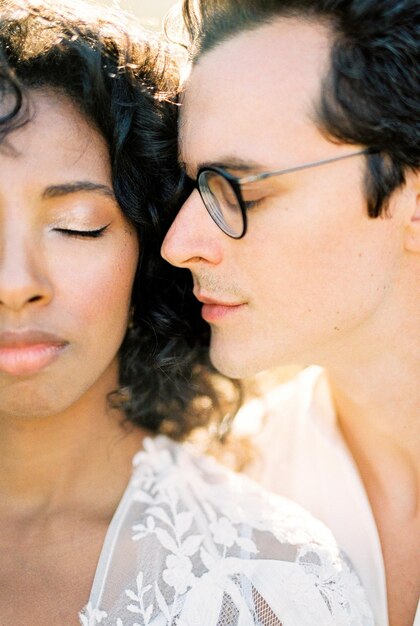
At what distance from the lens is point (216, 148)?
2.77 meters

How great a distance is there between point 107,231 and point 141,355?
683 mm

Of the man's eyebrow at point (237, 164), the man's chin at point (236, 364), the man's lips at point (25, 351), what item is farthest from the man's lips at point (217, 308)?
the man's lips at point (25, 351)

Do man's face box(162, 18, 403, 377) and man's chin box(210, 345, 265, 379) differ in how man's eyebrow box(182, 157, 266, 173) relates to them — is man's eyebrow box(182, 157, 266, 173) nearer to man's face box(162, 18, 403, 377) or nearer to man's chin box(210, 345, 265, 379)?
man's face box(162, 18, 403, 377)

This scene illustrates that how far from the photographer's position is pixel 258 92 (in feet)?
9.08

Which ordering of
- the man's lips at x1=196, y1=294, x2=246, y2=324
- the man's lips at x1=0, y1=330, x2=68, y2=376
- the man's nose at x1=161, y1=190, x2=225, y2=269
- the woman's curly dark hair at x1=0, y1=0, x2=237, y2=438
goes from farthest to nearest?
the man's lips at x1=196, y1=294, x2=246, y2=324
the man's nose at x1=161, y1=190, x2=225, y2=269
the woman's curly dark hair at x1=0, y1=0, x2=237, y2=438
the man's lips at x1=0, y1=330, x2=68, y2=376

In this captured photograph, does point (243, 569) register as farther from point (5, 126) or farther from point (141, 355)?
point (5, 126)

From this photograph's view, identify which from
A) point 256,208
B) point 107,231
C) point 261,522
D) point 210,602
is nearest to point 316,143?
point 256,208

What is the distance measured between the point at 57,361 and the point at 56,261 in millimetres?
307

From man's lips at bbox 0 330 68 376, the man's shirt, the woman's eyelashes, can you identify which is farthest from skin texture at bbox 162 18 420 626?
man's lips at bbox 0 330 68 376

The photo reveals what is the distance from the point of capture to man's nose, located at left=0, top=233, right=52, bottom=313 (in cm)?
248

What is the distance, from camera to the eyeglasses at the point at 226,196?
2.73m

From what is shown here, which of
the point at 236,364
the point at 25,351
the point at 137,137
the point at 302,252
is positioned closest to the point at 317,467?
the point at 236,364

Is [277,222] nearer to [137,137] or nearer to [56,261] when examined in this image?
[137,137]

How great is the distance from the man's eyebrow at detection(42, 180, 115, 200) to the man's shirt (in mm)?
1177
